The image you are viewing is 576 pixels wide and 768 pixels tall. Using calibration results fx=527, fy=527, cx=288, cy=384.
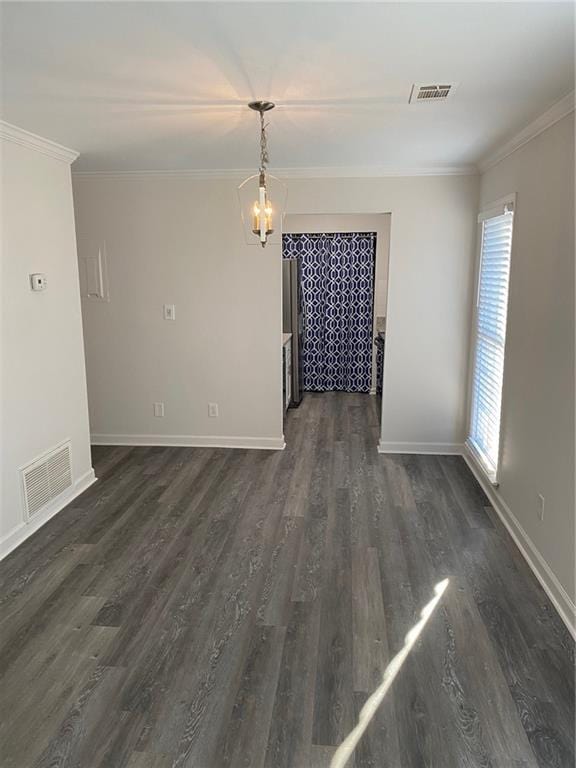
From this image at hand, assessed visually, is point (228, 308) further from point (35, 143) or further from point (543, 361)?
point (543, 361)

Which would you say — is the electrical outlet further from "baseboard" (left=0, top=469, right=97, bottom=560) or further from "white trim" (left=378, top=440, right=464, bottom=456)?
"baseboard" (left=0, top=469, right=97, bottom=560)

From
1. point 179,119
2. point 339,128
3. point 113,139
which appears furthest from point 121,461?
point 339,128

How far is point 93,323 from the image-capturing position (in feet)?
16.3

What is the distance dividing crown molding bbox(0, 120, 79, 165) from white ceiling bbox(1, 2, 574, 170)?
76mm

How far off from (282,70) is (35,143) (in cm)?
191

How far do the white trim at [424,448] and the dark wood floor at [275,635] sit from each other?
0.77 m

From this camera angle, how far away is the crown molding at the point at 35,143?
9.98ft

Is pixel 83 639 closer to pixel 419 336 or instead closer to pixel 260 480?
pixel 260 480

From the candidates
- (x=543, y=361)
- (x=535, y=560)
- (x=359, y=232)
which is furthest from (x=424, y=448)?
(x=359, y=232)

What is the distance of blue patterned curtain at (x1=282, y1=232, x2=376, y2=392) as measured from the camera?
682 cm

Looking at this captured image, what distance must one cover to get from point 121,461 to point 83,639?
94.7 inches

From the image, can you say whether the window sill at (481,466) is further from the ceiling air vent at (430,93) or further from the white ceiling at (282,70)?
the ceiling air vent at (430,93)

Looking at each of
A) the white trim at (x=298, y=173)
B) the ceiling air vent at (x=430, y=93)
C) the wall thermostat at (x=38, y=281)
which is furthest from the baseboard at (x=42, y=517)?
the ceiling air vent at (x=430, y=93)

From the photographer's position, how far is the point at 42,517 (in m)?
3.51
